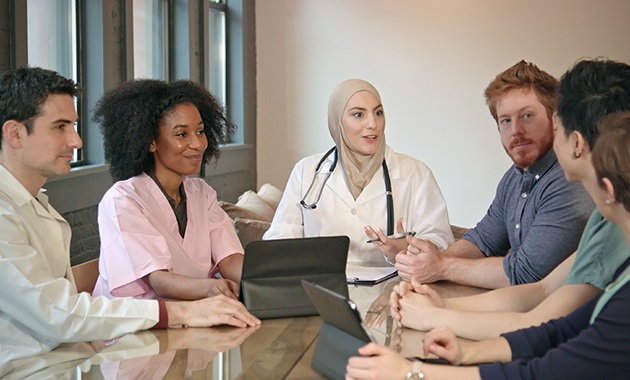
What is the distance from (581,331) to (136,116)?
178 cm

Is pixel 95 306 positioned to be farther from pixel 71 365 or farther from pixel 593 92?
pixel 593 92

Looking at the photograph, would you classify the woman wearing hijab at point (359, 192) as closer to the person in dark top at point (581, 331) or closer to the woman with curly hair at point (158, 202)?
the woman with curly hair at point (158, 202)

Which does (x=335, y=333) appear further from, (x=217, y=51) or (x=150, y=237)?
(x=217, y=51)

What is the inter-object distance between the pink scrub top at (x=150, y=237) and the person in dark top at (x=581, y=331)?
1.07m

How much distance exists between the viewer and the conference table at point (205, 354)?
1.78m

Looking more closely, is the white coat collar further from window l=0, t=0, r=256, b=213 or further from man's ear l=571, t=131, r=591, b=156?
man's ear l=571, t=131, r=591, b=156

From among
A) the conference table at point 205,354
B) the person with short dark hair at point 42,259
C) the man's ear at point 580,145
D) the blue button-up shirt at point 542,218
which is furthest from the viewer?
the blue button-up shirt at point 542,218

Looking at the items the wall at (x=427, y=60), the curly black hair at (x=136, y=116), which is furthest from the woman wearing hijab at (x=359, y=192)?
the wall at (x=427, y=60)

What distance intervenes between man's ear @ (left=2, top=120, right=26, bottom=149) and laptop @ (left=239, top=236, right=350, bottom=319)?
2.17 ft

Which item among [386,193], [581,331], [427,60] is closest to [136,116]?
[386,193]

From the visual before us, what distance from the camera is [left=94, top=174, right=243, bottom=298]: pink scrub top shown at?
2.52 metres

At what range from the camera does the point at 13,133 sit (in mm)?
2160

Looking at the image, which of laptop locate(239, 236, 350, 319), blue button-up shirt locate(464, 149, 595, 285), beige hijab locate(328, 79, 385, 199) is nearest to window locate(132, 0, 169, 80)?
beige hijab locate(328, 79, 385, 199)

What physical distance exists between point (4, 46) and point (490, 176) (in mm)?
4487
